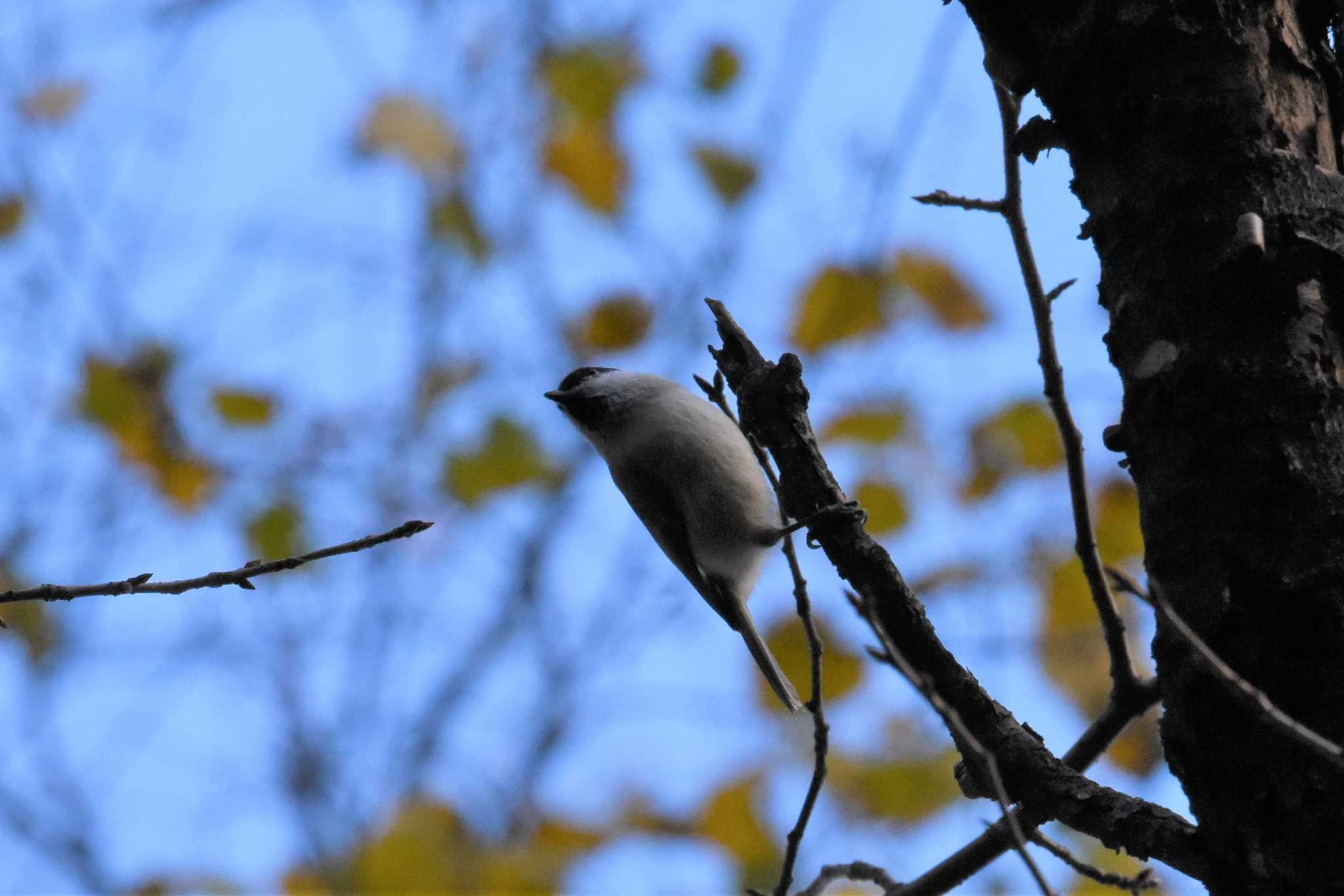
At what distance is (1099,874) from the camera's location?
7.49 ft

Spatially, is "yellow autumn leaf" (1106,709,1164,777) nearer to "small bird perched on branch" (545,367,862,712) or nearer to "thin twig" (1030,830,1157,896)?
"small bird perched on branch" (545,367,862,712)

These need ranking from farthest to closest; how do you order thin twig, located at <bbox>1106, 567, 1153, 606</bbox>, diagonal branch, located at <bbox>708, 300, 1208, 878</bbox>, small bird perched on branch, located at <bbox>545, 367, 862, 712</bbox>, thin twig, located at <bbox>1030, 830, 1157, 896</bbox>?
1. small bird perched on branch, located at <bbox>545, 367, 862, 712</bbox>
2. thin twig, located at <bbox>1030, 830, 1157, 896</bbox>
3. diagonal branch, located at <bbox>708, 300, 1208, 878</bbox>
4. thin twig, located at <bbox>1106, 567, 1153, 606</bbox>

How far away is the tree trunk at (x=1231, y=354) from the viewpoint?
166 cm

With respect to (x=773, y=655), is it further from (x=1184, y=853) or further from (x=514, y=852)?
(x=514, y=852)

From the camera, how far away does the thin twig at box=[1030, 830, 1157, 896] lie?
220cm

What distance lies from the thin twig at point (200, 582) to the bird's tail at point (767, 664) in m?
1.99

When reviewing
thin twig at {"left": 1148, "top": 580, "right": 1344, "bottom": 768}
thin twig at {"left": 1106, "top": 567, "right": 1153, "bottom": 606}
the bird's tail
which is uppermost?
the bird's tail

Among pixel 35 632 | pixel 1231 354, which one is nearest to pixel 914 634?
pixel 1231 354

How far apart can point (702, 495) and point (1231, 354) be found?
7.01 ft

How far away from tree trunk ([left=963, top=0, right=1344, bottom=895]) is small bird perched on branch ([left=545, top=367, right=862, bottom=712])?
6.03 ft

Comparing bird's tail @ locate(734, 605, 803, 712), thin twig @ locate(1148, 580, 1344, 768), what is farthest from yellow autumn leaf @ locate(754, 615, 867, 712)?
thin twig @ locate(1148, 580, 1344, 768)

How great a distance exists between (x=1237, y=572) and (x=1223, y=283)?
46 cm

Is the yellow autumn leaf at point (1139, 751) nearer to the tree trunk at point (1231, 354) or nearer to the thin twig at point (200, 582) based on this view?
the tree trunk at point (1231, 354)

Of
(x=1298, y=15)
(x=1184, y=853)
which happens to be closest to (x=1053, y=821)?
(x=1184, y=853)
